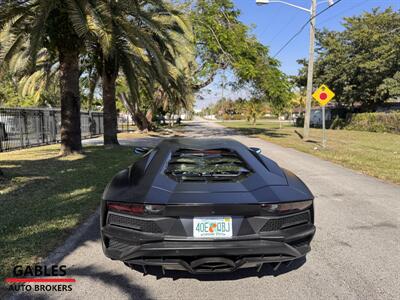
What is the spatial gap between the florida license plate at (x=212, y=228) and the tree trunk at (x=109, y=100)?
13286 mm

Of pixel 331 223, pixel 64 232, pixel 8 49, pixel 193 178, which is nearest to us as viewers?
pixel 193 178

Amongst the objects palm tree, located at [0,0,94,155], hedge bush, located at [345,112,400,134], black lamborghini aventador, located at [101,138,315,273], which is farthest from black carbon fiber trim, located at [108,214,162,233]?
hedge bush, located at [345,112,400,134]

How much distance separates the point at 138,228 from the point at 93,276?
93 centimetres

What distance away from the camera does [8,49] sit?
32.3 ft

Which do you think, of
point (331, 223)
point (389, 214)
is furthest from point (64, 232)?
point (389, 214)

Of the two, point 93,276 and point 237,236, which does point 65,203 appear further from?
point 237,236

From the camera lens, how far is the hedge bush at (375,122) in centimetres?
2800

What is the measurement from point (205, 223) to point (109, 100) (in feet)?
45.8

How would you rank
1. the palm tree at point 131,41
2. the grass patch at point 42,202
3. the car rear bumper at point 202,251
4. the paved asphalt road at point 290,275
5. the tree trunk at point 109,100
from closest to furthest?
1. the car rear bumper at point 202,251
2. the paved asphalt road at point 290,275
3. the grass patch at point 42,202
4. the palm tree at point 131,41
5. the tree trunk at point 109,100

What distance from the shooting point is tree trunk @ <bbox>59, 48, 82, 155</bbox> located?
11.4 meters

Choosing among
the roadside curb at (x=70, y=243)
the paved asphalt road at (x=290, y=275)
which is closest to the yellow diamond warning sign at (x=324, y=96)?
the paved asphalt road at (x=290, y=275)

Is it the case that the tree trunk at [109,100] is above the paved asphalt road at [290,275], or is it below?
above

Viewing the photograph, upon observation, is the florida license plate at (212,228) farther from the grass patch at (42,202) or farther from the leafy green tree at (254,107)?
the leafy green tree at (254,107)

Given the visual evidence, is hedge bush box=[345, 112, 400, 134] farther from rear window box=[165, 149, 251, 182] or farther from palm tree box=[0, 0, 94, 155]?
rear window box=[165, 149, 251, 182]
